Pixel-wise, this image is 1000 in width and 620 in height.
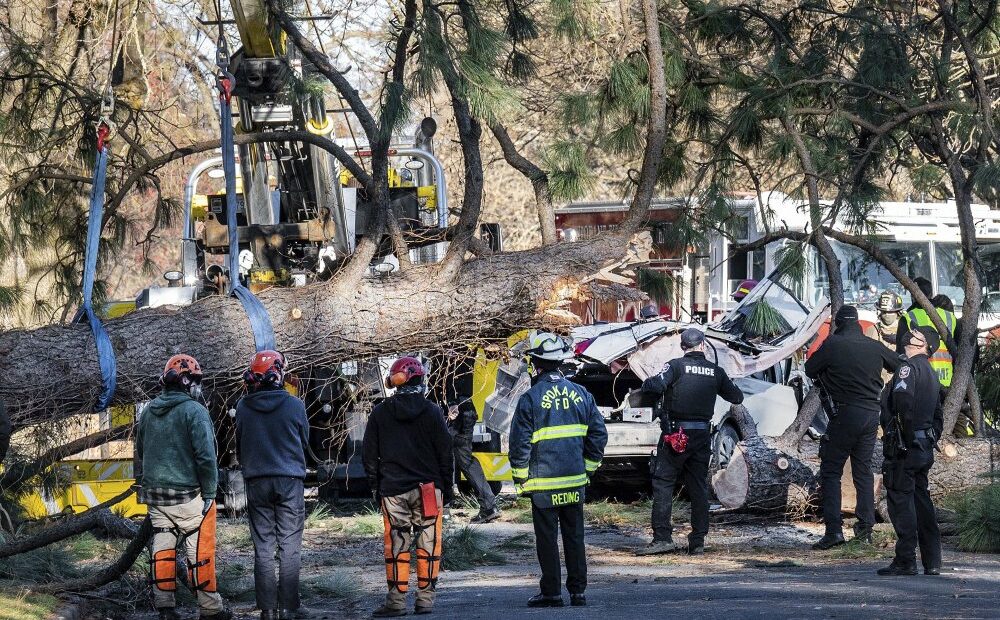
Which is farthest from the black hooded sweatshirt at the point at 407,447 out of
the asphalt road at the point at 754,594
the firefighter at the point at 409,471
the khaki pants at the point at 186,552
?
the khaki pants at the point at 186,552

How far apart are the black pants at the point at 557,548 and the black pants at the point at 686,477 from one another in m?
2.49

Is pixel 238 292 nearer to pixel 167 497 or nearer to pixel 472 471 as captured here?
pixel 167 497

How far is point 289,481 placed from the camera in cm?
781

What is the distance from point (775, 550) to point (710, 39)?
4.61 meters

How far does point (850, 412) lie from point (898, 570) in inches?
73.0

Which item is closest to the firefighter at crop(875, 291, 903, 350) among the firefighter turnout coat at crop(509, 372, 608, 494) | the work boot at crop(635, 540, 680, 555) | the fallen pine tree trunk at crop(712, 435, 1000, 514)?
the fallen pine tree trunk at crop(712, 435, 1000, 514)

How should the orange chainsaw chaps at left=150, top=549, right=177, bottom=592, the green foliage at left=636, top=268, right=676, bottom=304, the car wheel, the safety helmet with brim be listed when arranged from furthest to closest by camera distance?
1. the car wheel
2. the green foliage at left=636, top=268, right=676, bottom=304
3. the safety helmet with brim
4. the orange chainsaw chaps at left=150, top=549, right=177, bottom=592

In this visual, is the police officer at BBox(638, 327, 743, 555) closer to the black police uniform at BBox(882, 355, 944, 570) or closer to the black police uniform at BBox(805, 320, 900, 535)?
the black police uniform at BBox(805, 320, 900, 535)

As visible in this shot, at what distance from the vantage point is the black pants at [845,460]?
10.2 m

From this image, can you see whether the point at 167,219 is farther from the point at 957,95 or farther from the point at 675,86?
the point at 957,95

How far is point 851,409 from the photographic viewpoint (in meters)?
10.3

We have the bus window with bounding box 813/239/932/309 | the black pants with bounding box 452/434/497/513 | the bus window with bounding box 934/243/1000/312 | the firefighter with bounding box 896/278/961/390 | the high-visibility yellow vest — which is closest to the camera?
the firefighter with bounding box 896/278/961/390

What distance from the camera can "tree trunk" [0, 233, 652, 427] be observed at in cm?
813

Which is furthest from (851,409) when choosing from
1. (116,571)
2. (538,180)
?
(116,571)
